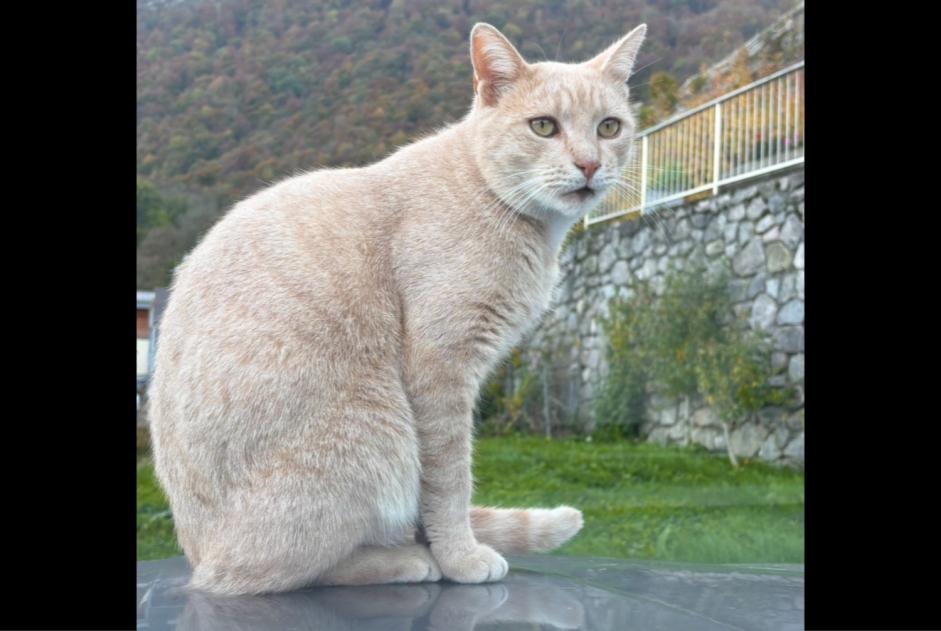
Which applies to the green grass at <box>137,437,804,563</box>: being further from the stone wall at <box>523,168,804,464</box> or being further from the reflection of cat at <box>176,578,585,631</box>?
the reflection of cat at <box>176,578,585,631</box>

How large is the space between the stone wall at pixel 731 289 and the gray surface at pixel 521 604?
1.95 meters

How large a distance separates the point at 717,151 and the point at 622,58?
1948mm

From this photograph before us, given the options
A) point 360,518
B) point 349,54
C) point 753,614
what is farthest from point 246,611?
point 349,54

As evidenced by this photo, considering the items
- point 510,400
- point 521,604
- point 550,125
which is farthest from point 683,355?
point 521,604

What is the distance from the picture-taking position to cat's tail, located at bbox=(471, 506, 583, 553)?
1.26m

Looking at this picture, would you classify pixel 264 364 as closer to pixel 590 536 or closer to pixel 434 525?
pixel 434 525

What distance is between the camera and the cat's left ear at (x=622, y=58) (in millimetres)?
1243

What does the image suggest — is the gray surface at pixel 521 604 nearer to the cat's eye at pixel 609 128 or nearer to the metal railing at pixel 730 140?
the cat's eye at pixel 609 128

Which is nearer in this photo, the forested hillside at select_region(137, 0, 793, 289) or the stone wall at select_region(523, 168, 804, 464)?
the forested hillside at select_region(137, 0, 793, 289)

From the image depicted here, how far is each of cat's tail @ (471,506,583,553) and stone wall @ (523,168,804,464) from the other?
1836 millimetres

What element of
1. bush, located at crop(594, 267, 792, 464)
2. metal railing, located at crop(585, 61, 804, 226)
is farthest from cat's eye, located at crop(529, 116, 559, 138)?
bush, located at crop(594, 267, 792, 464)

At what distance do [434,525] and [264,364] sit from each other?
32 cm

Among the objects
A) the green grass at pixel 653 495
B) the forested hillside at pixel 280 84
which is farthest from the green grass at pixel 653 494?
the forested hillside at pixel 280 84

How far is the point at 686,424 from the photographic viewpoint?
3258mm
